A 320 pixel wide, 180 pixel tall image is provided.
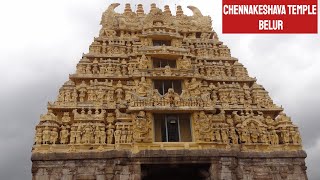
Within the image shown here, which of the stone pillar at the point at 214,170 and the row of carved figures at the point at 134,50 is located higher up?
the row of carved figures at the point at 134,50

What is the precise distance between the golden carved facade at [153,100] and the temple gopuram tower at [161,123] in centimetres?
5

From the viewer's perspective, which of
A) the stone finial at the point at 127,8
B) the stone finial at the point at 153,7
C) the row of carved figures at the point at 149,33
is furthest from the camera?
the stone finial at the point at 127,8

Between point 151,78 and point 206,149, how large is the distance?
18.1ft

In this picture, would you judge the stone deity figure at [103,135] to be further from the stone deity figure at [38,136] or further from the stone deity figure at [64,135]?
the stone deity figure at [38,136]

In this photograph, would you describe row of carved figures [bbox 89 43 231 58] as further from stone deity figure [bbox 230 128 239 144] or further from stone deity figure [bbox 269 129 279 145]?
stone deity figure [bbox 269 129 279 145]

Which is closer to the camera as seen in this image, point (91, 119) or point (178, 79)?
point (91, 119)

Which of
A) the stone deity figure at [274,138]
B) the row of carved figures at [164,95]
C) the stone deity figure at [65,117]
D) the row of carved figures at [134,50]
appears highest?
the row of carved figures at [134,50]

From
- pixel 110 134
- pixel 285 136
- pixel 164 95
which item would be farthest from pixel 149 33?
pixel 285 136

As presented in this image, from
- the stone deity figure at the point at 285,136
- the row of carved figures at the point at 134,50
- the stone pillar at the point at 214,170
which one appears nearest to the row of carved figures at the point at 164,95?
the stone deity figure at the point at 285,136

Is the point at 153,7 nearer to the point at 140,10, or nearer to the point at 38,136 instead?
the point at 140,10

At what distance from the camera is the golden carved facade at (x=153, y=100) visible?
1873 centimetres

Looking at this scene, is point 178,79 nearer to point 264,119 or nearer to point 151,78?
point 151,78

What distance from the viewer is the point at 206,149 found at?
18625mm

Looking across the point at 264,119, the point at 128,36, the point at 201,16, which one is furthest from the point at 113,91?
the point at 201,16
